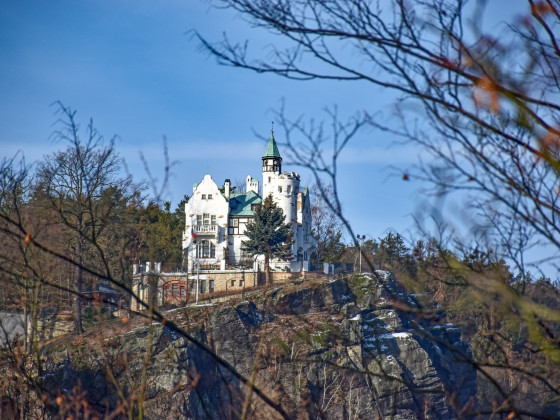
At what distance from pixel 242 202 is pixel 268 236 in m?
5.18

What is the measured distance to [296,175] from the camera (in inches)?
1720

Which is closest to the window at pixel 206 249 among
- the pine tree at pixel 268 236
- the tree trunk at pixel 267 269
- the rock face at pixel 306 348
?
the pine tree at pixel 268 236

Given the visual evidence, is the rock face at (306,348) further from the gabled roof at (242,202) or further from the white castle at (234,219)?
the gabled roof at (242,202)

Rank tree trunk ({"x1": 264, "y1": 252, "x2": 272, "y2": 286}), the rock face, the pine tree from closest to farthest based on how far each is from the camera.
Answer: the rock face
the pine tree
tree trunk ({"x1": 264, "y1": 252, "x2": 272, "y2": 286})

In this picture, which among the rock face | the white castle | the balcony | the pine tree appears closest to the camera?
the rock face

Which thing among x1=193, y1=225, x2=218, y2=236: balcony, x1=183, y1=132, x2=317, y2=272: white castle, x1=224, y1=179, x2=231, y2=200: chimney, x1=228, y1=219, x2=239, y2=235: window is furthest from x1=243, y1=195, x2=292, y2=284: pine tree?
x1=224, y1=179, x2=231, y2=200: chimney

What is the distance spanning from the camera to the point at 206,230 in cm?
4147

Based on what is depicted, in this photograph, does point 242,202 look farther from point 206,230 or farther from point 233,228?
point 206,230

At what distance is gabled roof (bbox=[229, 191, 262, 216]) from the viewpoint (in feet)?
140

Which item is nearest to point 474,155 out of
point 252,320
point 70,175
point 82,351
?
point 70,175

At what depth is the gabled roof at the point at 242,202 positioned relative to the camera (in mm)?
42594

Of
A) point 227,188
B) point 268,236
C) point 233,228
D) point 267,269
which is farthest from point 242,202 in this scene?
point 267,269

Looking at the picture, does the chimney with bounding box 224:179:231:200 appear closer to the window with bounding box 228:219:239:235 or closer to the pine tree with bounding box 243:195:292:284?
the window with bounding box 228:219:239:235

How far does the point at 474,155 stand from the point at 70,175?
83.6 ft
